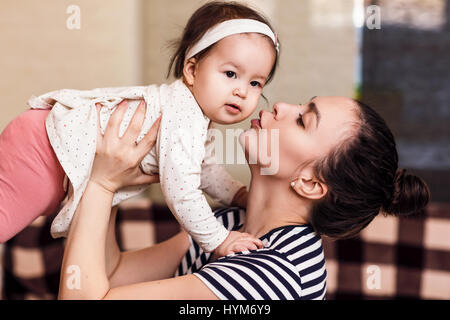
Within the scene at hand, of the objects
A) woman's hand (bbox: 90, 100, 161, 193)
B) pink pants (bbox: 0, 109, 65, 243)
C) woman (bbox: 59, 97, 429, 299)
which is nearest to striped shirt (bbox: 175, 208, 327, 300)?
woman (bbox: 59, 97, 429, 299)

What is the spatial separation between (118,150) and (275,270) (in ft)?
1.33

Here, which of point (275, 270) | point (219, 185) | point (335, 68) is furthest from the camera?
point (335, 68)

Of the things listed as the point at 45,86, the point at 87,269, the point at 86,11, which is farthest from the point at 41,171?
the point at 86,11

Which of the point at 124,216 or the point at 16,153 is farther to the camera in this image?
the point at 124,216

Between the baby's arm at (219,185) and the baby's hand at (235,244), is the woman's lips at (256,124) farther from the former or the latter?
the baby's hand at (235,244)

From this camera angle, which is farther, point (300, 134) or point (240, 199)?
point (240, 199)

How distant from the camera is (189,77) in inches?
40.2

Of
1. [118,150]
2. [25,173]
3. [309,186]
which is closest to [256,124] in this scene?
[309,186]

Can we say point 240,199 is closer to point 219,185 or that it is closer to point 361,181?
point 219,185

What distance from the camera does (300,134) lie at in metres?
0.99

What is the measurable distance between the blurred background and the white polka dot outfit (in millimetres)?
889

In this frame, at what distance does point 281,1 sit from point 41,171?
1.40m
